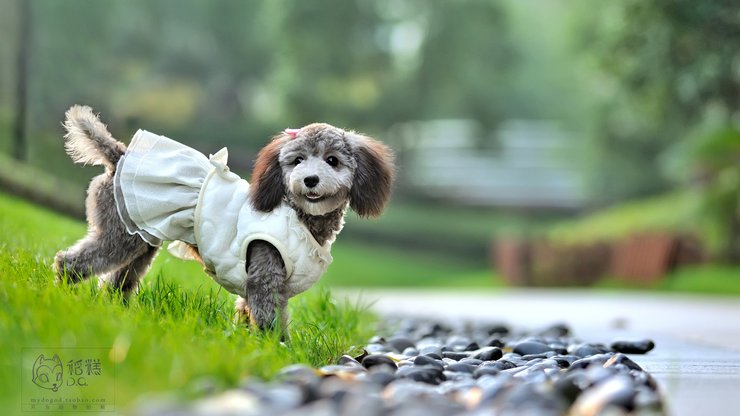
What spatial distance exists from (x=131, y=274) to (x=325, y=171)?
1266 millimetres

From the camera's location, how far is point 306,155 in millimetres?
4199

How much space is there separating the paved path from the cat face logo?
6.61ft

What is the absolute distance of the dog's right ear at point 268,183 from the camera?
426 centimetres

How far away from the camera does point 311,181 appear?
13.3 feet

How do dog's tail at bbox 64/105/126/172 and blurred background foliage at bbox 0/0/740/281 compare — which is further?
blurred background foliage at bbox 0/0/740/281

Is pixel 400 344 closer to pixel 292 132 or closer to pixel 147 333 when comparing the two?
pixel 292 132

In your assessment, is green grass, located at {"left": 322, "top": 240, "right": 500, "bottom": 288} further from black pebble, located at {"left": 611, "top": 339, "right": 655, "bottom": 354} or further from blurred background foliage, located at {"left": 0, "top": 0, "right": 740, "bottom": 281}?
black pebble, located at {"left": 611, "top": 339, "right": 655, "bottom": 354}

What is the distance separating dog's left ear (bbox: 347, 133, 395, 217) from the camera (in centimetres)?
429

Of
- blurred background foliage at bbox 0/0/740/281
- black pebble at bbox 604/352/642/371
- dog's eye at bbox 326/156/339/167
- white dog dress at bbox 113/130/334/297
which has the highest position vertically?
blurred background foliage at bbox 0/0/740/281

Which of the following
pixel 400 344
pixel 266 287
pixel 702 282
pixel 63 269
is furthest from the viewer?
pixel 702 282

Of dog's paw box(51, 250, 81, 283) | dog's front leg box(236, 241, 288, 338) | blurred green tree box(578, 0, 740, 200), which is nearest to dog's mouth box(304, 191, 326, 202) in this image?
dog's front leg box(236, 241, 288, 338)

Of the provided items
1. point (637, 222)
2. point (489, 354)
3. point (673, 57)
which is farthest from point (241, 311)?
point (637, 222)

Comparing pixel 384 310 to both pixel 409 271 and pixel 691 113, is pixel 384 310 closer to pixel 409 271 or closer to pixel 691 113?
pixel 691 113

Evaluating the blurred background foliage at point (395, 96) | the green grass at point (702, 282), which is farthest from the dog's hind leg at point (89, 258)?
the blurred background foliage at point (395, 96)
